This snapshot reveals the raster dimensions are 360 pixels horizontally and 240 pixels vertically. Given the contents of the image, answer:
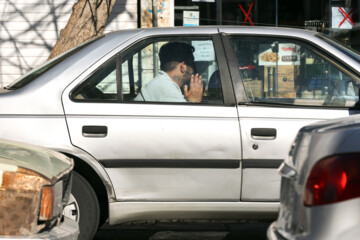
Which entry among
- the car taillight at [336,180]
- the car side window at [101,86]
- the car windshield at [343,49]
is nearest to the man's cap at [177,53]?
the car side window at [101,86]

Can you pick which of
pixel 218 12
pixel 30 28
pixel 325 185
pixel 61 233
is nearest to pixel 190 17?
pixel 218 12

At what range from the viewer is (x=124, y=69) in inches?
217

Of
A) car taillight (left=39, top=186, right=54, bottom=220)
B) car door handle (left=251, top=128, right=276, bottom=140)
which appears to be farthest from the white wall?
car taillight (left=39, top=186, right=54, bottom=220)

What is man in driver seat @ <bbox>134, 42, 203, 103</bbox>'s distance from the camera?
552cm

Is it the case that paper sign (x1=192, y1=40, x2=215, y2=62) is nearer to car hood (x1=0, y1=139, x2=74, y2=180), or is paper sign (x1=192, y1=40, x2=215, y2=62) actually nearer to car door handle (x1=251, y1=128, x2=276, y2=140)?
car door handle (x1=251, y1=128, x2=276, y2=140)

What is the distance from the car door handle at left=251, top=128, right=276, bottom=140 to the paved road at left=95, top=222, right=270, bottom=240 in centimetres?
138

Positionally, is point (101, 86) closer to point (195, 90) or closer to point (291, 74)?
point (195, 90)

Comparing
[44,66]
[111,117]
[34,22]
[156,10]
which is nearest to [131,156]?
[111,117]

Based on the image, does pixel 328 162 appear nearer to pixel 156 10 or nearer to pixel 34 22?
pixel 156 10

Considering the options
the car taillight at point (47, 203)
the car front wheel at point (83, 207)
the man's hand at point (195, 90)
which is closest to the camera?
the car taillight at point (47, 203)

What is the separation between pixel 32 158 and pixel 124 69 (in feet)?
5.36

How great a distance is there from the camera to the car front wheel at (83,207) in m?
5.20

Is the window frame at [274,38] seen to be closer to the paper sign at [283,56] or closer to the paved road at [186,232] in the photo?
the paper sign at [283,56]

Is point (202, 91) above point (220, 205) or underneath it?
above
